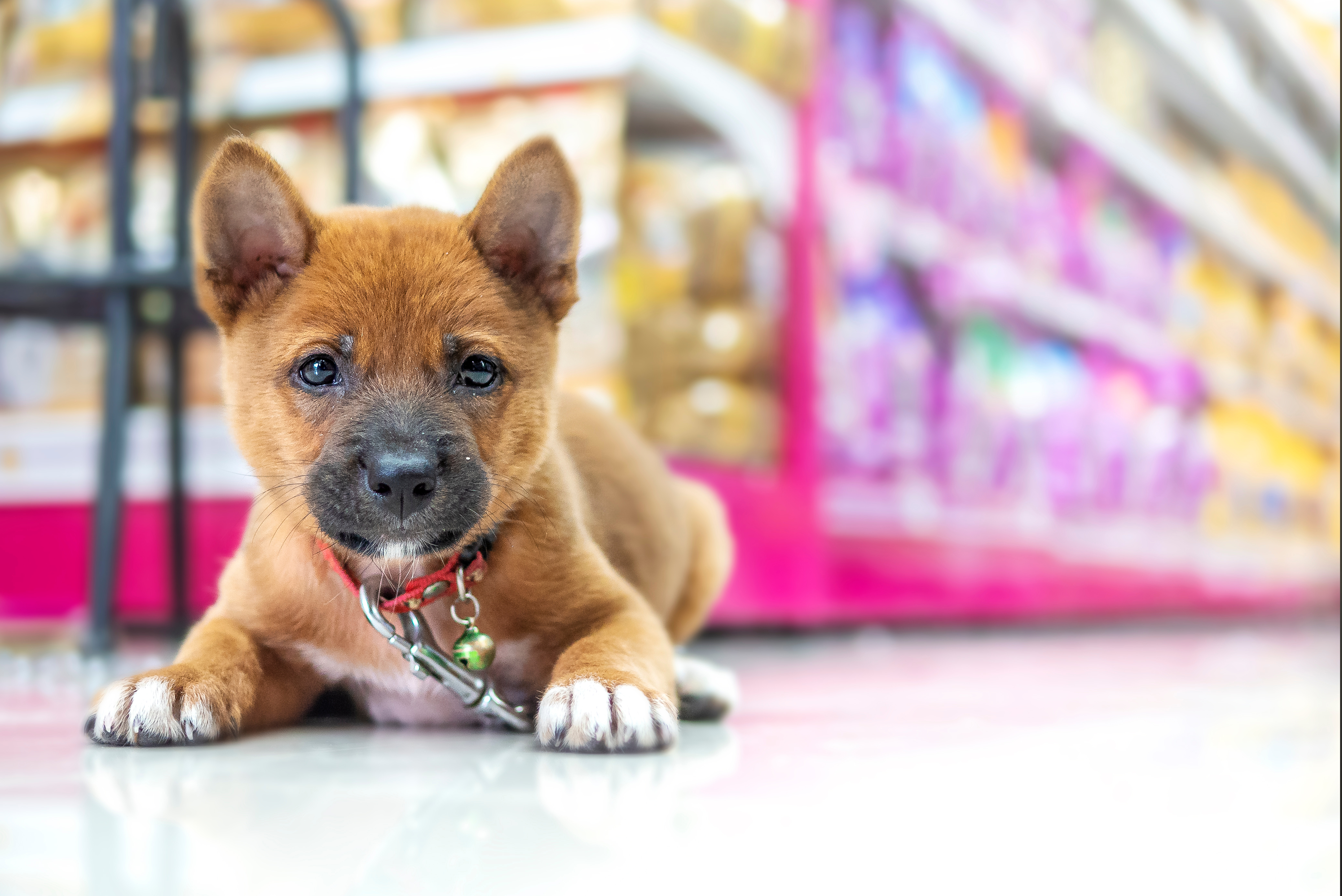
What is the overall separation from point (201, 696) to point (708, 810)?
502 millimetres

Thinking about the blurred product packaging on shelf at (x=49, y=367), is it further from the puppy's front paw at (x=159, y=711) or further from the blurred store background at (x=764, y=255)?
the puppy's front paw at (x=159, y=711)

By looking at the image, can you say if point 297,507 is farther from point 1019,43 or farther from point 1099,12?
point 1099,12

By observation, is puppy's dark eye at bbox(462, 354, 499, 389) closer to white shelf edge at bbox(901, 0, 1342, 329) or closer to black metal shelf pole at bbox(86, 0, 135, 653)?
black metal shelf pole at bbox(86, 0, 135, 653)

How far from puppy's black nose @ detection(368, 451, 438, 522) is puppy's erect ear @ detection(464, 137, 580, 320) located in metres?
0.26

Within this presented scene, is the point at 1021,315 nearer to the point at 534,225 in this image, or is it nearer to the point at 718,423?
the point at 718,423

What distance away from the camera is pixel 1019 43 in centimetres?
384

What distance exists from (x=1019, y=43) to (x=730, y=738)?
3300 millimetres

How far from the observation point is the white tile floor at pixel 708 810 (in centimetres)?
66

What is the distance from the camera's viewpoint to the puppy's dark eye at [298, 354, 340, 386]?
1060 millimetres

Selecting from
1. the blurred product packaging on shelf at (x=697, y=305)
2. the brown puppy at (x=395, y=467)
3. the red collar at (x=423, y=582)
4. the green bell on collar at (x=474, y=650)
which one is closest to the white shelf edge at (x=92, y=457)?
the blurred product packaging on shelf at (x=697, y=305)

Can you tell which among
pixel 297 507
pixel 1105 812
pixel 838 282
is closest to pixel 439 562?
pixel 297 507

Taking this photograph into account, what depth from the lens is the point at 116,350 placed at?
2051 millimetres

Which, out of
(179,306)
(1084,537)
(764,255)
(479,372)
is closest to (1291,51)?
(1084,537)

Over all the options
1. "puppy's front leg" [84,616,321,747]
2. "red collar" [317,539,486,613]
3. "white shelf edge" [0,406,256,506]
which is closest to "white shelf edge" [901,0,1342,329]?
"white shelf edge" [0,406,256,506]
